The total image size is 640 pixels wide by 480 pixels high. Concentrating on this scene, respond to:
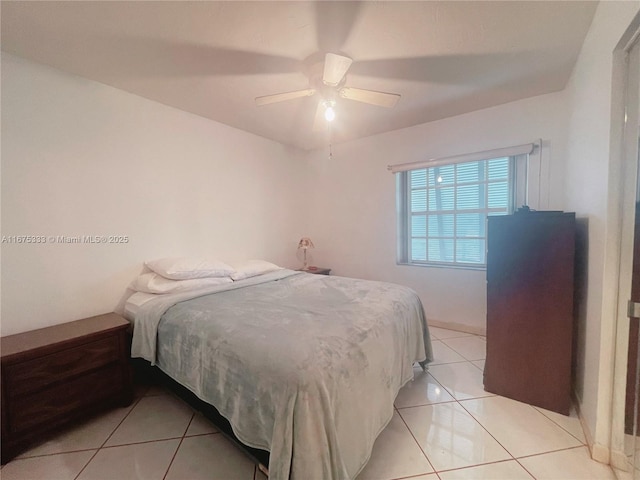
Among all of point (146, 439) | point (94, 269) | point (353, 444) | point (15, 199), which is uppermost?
point (15, 199)

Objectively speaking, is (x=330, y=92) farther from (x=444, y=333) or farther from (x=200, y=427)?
(x=444, y=333)

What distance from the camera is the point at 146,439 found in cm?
162

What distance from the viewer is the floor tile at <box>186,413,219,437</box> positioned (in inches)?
65.9

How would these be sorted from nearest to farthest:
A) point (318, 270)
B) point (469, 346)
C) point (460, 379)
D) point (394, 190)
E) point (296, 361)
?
point (296, 361), point (460, 379), point (469, 346), point (394, 190), point (318, 270)

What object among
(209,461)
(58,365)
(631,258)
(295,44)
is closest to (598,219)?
(631,258)

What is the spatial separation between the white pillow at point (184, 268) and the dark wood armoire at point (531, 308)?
2348mm

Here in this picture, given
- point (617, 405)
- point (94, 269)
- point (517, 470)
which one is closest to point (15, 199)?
point (94, 269)

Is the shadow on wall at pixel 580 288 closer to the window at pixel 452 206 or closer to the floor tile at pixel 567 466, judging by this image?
the floor tile at pixel 567 466

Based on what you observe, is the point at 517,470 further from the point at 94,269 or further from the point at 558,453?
the point at 94,269

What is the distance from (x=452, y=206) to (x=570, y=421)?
2.18 m

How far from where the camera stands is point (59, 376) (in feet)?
5.30

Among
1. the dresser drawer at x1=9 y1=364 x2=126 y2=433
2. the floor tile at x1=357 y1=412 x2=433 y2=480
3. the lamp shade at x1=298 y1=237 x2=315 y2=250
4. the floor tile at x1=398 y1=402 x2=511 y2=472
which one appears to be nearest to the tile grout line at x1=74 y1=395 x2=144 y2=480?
the dresser drawer at x1=9 y1=364 x2=126 y2=433

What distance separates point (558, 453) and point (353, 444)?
4.00ft

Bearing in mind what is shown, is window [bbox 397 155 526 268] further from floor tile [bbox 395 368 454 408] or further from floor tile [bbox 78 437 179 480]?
floor tile [bbox 78 437 179 480]
